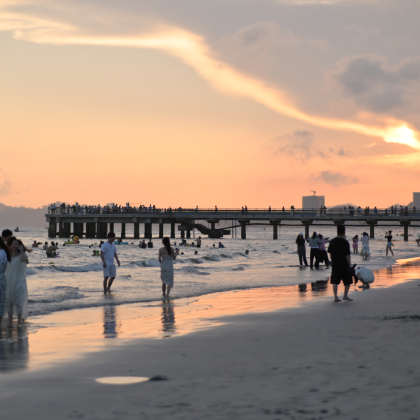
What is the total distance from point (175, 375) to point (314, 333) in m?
2.86

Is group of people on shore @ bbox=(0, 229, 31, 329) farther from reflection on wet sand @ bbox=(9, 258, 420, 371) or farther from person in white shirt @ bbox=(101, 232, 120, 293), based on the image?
person in white shirt @ bbox=(101, 232, 120, 293)

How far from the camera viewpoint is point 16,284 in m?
9.34

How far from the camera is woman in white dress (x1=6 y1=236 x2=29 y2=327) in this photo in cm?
933

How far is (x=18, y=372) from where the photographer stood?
5523 mm

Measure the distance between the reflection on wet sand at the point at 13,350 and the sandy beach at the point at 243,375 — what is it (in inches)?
15.0

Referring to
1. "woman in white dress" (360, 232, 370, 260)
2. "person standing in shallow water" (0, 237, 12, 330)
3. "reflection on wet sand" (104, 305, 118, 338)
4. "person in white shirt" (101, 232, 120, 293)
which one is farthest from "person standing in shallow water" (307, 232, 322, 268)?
"person standing in shallow water" (0, 237, 12, 330)

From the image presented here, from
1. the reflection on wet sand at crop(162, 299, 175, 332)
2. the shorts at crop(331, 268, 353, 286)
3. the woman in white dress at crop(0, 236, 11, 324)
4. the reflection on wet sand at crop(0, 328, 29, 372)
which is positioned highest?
the woman in white dress at crop(0, 236, 11, 324)

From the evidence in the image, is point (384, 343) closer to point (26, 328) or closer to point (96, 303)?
point (26, 328)

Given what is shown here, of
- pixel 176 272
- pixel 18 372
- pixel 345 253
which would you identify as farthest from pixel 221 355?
pixel 176 272

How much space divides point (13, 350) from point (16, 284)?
2.63 meters

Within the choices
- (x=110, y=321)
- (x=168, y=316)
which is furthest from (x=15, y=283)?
(x=168, y=316)

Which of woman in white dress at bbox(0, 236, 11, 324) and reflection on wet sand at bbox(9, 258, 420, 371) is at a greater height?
woman in white dress at bbox(0, 236, 11, 324)

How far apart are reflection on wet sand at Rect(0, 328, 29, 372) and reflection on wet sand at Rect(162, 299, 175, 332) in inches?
82.3

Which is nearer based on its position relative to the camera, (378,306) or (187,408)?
(187,408)
